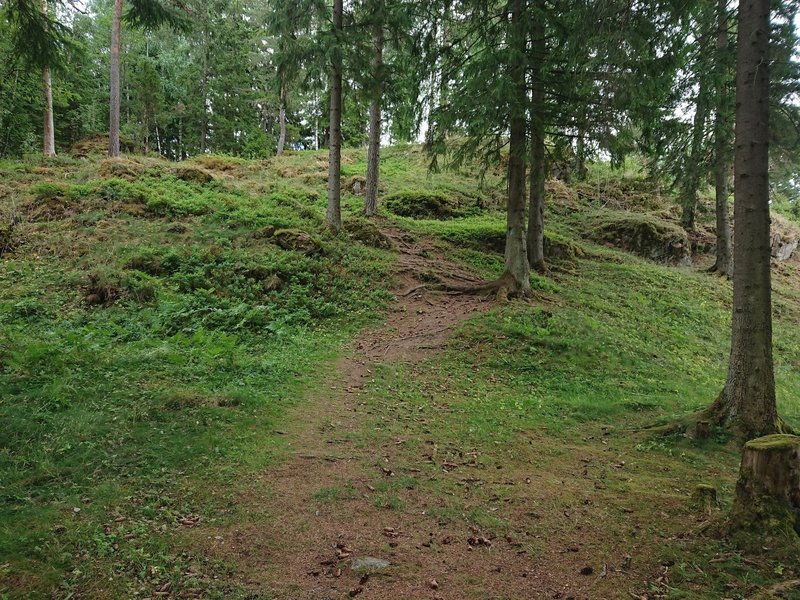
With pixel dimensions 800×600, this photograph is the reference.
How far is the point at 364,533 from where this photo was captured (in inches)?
154

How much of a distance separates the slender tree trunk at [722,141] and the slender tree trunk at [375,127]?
8502mm

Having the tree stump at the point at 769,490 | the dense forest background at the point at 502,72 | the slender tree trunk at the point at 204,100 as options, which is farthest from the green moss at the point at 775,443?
the slender tree trunk at the point at 204,100

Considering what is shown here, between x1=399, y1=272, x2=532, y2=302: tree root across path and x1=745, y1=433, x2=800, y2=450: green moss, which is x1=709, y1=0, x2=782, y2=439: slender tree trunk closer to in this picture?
x1=745, y1=433, x2=800, y2=450: green moss

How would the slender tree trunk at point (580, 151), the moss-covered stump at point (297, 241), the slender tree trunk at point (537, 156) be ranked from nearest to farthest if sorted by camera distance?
the slender tree trunk at point (537, 156) < the slender tree trunk at point (580, 151) < the moss-covered stump at point (297, 241)

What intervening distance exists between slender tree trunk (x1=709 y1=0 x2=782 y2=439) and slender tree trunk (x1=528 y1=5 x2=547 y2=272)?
5.25m

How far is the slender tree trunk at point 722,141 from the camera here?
7.43 m

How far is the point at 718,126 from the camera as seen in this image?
42.2 feet

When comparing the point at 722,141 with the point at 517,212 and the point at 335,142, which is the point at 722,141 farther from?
the point at 335,142

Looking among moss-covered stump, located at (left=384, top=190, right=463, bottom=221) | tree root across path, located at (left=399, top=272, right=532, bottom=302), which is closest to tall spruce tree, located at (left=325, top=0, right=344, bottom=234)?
tree root across path, located at (left=399, top=272, right=532, bottom=302)

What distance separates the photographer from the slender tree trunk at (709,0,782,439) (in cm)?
573

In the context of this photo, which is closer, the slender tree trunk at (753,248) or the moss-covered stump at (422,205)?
the slender tree trunk at (753,248)

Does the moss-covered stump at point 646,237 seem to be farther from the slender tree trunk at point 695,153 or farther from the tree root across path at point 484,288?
the tree root across path at point 484,288

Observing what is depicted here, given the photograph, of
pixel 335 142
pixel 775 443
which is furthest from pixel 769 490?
pixel 335 142

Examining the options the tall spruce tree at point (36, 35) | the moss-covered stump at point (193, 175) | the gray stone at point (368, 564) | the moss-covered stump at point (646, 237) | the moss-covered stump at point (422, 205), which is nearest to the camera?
the gray stone at point (368, 564)
